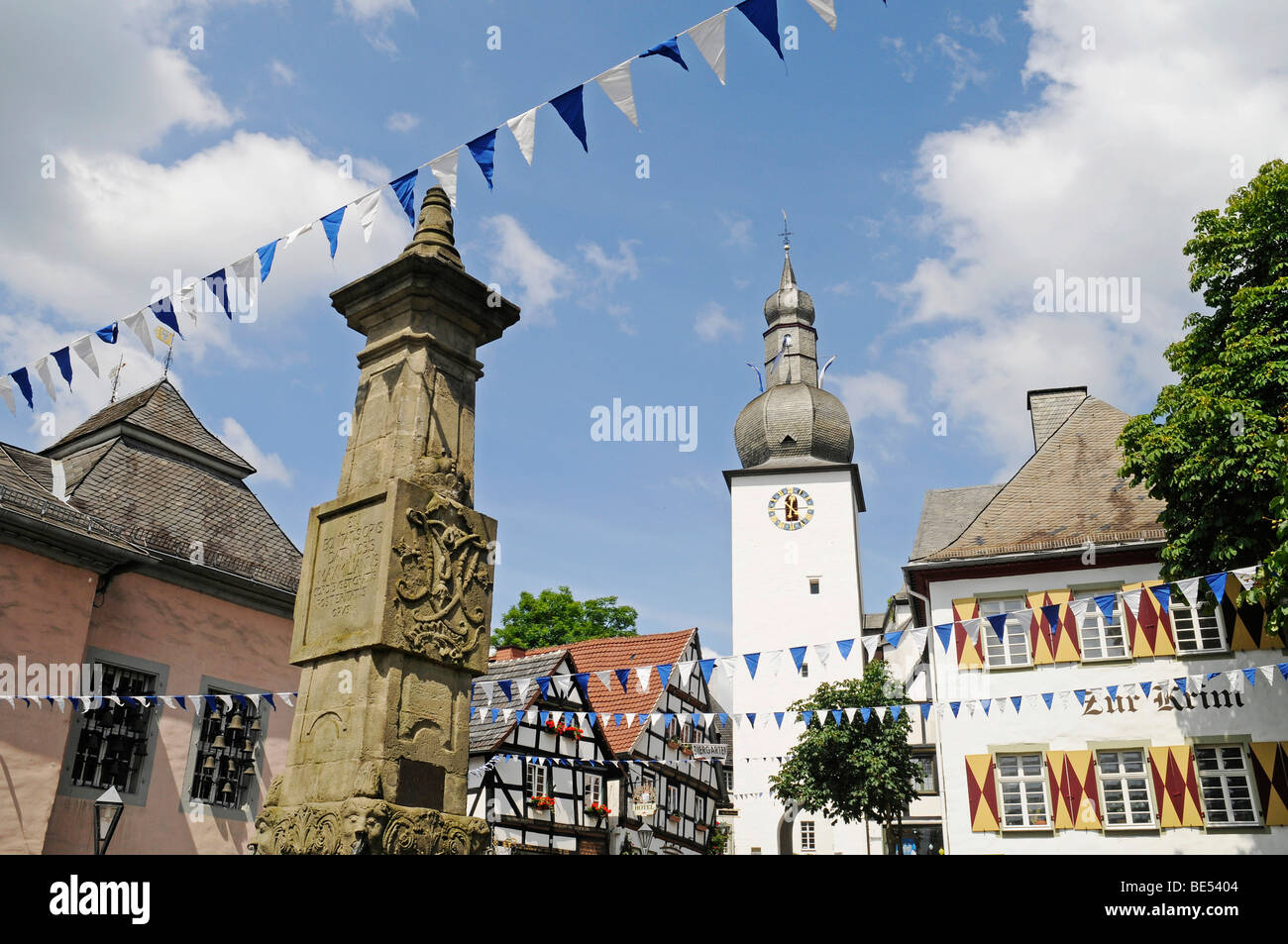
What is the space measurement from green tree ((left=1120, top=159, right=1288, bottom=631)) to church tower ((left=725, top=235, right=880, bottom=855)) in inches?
832

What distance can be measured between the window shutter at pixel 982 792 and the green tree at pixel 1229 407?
588 cm

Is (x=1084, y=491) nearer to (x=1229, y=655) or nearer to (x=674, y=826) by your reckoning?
(x=1229, y=655)

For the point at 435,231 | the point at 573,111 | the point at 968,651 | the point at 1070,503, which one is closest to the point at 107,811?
the point at 435,231

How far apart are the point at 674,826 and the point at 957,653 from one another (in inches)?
433

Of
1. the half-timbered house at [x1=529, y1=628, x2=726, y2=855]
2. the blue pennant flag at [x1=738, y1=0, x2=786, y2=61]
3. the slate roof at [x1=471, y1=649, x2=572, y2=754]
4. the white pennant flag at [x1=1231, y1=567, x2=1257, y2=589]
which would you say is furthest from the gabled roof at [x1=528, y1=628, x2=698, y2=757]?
the blue pennant flag at [x1=738, y1=0, x2=786, y2=61]

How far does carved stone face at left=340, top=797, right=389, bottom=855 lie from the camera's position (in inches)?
202

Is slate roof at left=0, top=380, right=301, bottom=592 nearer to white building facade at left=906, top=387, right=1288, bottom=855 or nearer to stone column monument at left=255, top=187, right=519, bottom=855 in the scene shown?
stone column monument at left=255, top=187, right=519, bottom=855

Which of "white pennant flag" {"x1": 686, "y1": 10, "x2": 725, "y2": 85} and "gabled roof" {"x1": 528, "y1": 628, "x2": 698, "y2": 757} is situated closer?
"white pennant flag" {"x1": 686, "y1": 10, "x2": 725, "y2": 85}

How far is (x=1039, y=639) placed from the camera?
1869 cm

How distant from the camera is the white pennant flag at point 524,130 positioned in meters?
7.17

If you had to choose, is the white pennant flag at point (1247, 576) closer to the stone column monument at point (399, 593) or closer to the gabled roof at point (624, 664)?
the stone column monument at point (399, 593)

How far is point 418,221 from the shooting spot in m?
7.23

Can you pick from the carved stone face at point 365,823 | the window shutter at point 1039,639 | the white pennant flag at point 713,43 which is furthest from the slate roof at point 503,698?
the white pennant flag at point 713,43

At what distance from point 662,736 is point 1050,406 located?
13147mm
